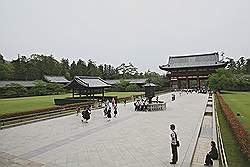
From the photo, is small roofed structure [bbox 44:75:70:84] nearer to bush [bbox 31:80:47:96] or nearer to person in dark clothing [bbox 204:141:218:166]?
bush [bbox 31:80:47:96]

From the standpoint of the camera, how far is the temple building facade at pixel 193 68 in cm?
6776

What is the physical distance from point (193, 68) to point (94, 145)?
206 ft

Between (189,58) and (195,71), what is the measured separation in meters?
8.28

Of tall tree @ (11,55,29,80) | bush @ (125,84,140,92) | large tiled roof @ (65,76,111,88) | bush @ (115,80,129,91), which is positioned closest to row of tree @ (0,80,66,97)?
bush @ (115,80,129,91)

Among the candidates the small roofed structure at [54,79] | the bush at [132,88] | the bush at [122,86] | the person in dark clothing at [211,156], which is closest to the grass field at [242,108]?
the person in dark clothing at [211,156]

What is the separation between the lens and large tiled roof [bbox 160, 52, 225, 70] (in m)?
69.3

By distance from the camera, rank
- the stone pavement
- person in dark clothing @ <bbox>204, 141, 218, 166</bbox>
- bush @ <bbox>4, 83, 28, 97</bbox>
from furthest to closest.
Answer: bush @ <bbox>4, 83, 28, 97</bbox> → the stone pavement → person in dark clothing @ <bbox>204, 141, 218, 166</bbox>

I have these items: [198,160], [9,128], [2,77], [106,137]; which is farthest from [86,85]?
[2,77]

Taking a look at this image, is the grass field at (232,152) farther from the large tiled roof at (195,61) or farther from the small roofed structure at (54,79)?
the small roofed structure at (54,79)

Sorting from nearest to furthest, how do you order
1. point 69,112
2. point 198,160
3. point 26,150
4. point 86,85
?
point 198,160 → point 26,150 → point 69,112 → point 86,85

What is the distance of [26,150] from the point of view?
10750 mm

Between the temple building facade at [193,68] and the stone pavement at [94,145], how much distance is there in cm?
5426

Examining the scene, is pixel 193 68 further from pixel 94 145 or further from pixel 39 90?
pixel 94 145

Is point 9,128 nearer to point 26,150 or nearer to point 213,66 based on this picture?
point 26,150
